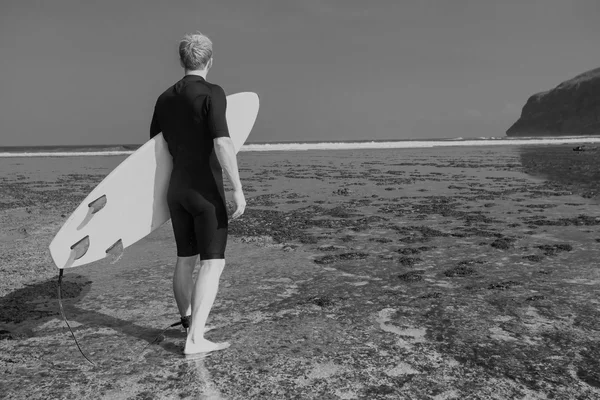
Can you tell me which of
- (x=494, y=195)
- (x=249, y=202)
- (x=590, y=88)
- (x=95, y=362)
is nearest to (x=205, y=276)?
(x=95, y=362)

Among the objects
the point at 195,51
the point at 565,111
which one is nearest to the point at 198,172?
the point at 195,51

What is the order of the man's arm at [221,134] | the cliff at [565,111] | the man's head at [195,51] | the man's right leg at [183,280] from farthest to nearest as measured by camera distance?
the cliff at [565,111] < the man's right leg at [183,280] < the man's head at [195,51] < the man's arm at [221,134]

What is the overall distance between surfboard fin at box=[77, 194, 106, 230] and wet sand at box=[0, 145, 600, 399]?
1033 mm

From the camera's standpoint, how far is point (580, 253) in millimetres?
6793

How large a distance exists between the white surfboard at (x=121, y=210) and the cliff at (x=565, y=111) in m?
157

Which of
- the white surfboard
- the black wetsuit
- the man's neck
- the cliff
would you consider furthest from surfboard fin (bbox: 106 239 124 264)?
the cliff

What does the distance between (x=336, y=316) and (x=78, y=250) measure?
2474mm

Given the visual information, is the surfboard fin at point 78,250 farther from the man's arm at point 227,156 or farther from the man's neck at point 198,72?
the man's neck at point 198,72

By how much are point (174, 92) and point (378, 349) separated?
266 centimetres

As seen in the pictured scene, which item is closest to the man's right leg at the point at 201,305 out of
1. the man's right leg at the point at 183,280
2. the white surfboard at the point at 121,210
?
the man's right leg at the point at 183,280

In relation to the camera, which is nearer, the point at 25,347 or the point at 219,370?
the point at 219,370

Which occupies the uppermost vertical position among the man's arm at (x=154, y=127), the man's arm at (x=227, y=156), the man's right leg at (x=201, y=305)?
the man's arm at (x=154, y=127)

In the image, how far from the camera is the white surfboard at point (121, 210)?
165 inches

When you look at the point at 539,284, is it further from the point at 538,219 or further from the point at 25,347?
the point at 25,347
